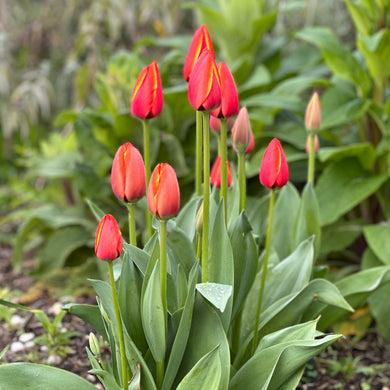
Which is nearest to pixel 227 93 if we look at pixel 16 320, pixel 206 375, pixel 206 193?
pixel 206 193

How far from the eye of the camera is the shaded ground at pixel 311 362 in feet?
6.88

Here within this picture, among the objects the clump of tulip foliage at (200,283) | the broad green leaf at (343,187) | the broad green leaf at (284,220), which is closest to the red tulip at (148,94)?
the clump of tulip foliage at (200,283)

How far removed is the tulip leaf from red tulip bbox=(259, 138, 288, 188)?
0.91ft

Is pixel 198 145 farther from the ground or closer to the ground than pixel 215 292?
farther from the ground

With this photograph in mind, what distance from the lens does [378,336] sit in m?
2.58

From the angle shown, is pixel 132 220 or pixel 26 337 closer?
pixel 132 220

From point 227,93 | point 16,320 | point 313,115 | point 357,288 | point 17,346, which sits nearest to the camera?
point 227,93

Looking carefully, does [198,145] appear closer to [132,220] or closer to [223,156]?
[223,156]

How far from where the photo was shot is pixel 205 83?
4.21ft

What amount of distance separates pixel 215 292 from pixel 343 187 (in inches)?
56.6

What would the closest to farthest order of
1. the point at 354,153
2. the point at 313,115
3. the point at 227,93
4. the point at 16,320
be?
the point at 227,93
the point at 313,115
the point at 16,320
the point at 354,153

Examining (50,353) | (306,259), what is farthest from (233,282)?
(50,353)

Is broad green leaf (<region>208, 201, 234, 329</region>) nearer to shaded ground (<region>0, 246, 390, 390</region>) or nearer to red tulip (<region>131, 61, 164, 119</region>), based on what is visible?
red tulip (<region>131, 61, 164, 119</region>)

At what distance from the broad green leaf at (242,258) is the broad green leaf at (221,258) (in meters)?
0.08
